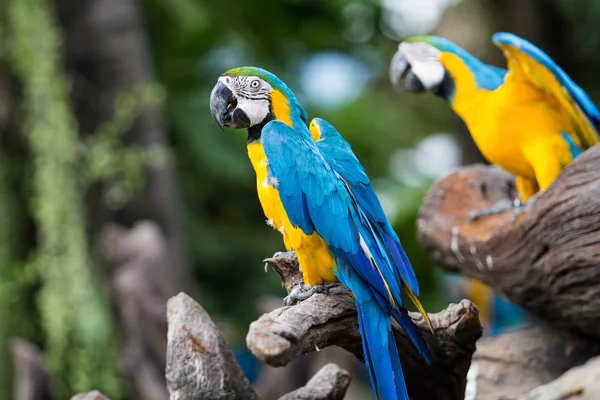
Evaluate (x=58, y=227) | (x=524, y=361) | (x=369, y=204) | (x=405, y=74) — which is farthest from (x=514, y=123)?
(x=58, y=227)

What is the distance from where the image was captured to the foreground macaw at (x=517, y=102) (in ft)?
4.93

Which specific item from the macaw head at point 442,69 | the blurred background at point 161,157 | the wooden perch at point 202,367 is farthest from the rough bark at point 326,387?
the blurred background at point 161,157

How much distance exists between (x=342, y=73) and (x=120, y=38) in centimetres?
164

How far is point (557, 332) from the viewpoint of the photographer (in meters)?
1.60

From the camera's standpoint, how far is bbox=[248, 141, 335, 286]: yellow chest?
44.1 inches

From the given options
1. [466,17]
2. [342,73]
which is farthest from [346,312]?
[342,73]

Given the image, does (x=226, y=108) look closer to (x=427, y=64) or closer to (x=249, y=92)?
(x=249, y=92)

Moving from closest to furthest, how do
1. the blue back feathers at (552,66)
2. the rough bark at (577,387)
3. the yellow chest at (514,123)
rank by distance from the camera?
1. the rough bark at (577,387)
2. the blue back feathers at (552,66)
3. the yellow chest at (514,123)

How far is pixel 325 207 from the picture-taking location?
1.08 m

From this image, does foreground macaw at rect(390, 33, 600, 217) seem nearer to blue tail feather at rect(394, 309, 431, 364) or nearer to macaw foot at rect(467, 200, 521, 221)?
macaw foot at rect(467, 200, 521, 221)

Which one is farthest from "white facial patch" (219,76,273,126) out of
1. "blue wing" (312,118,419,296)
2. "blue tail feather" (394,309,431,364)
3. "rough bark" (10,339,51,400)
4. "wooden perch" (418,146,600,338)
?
"rough bark" (10,339,51,400)

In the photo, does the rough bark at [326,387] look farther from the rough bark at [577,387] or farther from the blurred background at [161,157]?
the blurred background at [161,157]

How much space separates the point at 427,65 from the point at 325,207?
722 mm

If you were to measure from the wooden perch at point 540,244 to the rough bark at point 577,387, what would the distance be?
55 centimetres
